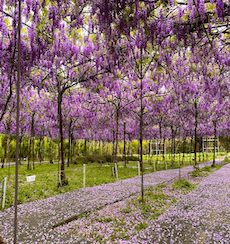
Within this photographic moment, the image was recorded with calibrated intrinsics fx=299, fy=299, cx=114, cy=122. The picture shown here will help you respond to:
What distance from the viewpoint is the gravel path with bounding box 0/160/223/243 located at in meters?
4.98

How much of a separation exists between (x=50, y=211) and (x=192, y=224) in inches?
122

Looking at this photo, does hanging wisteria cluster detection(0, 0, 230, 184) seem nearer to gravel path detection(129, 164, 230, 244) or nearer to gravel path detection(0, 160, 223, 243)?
gravel path detection(0, 160, 223, 243)

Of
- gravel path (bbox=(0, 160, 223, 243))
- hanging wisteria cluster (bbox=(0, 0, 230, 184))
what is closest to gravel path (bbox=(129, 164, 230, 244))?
gravel path (bbox=(0, 160, 223, 243))

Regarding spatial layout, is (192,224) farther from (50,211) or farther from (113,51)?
(113,51)

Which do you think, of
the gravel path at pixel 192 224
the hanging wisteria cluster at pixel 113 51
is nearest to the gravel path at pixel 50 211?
the gravel path at pixel 192 224

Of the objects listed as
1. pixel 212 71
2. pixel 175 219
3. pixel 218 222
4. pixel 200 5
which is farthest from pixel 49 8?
pixel 212 71

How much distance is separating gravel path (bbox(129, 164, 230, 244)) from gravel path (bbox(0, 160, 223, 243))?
1.66 metres

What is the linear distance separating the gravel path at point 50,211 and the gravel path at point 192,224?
1.66m

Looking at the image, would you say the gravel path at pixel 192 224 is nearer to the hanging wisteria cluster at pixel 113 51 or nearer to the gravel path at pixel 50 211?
the gravel path at pixel 50 211

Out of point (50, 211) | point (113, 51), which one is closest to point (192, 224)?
point (50, 211)

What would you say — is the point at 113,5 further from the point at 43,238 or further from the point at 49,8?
the point at 43,238

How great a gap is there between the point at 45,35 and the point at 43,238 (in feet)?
18.4

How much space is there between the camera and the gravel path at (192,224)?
4640 millimetres

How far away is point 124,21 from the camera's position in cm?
530
